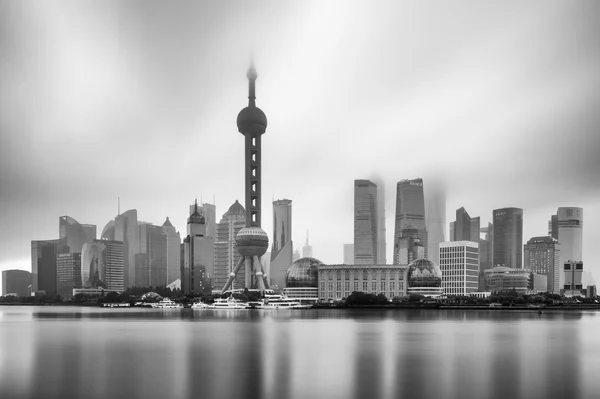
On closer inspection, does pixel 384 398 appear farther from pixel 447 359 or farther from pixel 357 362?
pixel 447 359

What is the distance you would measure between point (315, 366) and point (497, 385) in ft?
59.4

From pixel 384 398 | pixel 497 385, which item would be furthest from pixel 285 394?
pixel 497 385

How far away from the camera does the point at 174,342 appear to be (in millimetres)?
87188

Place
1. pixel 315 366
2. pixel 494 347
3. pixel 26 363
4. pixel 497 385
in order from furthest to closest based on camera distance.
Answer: pixel 494 347 < pixel 26 363 < pixel 315 366 < pixel 497 385

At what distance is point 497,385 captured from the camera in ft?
167

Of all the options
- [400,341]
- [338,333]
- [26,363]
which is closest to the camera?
[26,363]

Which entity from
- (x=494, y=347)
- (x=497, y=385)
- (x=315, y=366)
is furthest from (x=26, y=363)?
(x=494, y=347)

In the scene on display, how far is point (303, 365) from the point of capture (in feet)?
204

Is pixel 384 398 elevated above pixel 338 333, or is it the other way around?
pixel 384 398

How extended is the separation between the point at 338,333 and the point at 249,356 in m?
34.6

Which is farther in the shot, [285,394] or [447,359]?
[447,359]

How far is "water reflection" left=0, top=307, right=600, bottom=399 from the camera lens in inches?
1906

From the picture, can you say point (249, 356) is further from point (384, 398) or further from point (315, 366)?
point (384, 398)

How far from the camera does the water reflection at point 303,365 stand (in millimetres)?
48406
